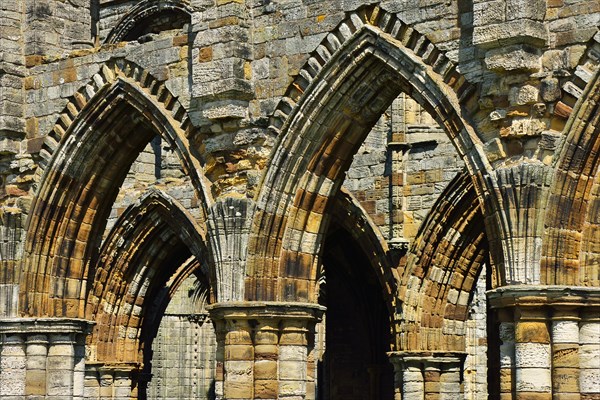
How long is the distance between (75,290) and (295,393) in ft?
9.59

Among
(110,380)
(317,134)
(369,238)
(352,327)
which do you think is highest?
(317,134)

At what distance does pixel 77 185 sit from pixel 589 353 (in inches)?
222

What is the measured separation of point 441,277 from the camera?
17.3 m

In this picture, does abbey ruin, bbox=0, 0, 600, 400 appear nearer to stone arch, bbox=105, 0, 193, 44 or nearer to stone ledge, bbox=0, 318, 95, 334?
stone ledge, bbox=0, 318, 95, 334

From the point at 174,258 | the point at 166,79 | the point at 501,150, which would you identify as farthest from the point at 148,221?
the point at 501,150

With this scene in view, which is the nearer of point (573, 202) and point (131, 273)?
point (573, 202)

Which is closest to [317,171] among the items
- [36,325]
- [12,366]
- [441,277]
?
[36,325]

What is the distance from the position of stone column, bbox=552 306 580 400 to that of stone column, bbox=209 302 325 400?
2.58m

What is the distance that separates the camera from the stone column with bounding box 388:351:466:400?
56.9 ft

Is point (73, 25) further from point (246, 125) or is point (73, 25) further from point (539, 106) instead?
Answer: point (539, 106)

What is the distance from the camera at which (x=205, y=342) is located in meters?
24.0

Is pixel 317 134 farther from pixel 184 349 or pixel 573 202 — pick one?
pixel 184 349

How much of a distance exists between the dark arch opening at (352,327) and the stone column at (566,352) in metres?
7.06

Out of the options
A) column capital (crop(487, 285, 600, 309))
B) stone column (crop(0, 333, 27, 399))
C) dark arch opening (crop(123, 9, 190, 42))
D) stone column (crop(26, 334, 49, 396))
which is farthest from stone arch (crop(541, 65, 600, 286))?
dark arch opening (crop(123, 9, 190, 42))
